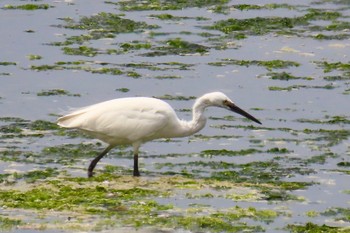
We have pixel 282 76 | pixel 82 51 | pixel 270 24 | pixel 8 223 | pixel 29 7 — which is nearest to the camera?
pixel 8 223

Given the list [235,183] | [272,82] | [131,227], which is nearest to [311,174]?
[235,183]

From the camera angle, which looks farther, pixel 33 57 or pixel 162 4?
pixel 162 4

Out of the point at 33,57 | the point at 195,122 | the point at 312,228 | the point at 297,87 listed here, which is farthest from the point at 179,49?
the point at 312,228

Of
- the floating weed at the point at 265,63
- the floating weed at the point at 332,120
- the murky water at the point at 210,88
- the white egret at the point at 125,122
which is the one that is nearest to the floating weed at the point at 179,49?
the murky water at the point at 210,88

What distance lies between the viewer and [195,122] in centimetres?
1773

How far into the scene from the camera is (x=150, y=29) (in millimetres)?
26719

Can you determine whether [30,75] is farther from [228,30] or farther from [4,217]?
[4,217]

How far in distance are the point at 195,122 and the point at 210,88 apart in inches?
201

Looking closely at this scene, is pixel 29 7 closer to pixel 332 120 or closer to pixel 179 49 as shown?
pixel 179 49

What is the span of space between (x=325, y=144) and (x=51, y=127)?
12.4 feet

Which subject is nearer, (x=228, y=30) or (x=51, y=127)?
(x=51, y=127)

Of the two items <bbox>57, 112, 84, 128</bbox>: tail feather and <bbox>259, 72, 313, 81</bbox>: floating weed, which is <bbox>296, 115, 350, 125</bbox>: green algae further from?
<bbox>57, 112, 84, 128</bbox>: tail feather

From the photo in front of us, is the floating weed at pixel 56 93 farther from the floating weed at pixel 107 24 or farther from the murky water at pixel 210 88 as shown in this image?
the floating weed at pixel 107 24

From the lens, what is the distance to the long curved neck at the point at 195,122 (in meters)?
17.6
